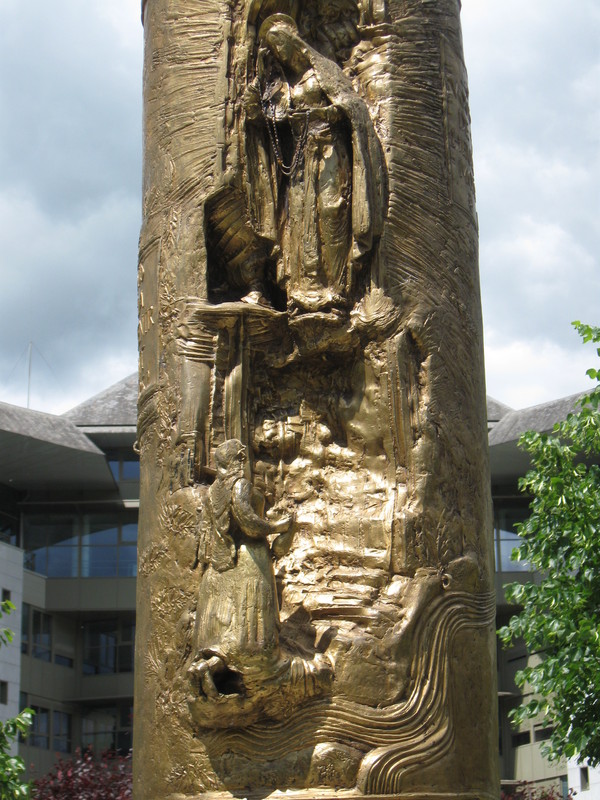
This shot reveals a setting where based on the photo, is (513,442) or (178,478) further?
(513,442)

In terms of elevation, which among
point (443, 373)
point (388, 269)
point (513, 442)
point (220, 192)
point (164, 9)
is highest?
point (513, 442)

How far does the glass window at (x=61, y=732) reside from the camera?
34.0 m

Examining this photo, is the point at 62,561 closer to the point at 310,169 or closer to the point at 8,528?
the point at 8,528

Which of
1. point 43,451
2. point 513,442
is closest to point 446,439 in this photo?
point 513,442

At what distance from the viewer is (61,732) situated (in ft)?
113

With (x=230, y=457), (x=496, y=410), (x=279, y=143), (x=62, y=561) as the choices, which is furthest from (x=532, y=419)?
(x=230, y=457)

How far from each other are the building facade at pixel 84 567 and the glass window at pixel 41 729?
0.04 metres

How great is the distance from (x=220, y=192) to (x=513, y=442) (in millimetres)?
23678

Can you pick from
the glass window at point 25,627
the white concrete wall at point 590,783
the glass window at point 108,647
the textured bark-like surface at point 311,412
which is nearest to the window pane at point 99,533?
the glass window at point 108,647

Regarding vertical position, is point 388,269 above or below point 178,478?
above

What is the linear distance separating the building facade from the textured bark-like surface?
24377 mm

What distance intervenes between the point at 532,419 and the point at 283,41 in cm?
2486

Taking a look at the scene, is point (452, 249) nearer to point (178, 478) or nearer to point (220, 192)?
point (220, 192)

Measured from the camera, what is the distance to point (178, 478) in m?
7.10
